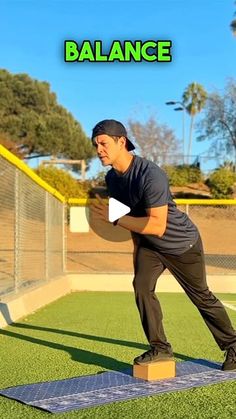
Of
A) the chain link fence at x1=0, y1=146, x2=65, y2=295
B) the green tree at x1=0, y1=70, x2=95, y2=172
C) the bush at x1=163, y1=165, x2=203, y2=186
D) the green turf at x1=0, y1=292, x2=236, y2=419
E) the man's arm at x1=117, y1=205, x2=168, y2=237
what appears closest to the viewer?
the green turf at x1=0, y1=292, x2=236, y2=419

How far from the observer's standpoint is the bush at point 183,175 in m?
37.6

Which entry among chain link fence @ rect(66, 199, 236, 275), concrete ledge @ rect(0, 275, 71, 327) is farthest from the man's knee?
chain link fence @ rect(66, 199, 236, 275)

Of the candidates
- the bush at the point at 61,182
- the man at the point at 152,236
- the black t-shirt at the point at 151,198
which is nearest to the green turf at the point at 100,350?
the man at the point at 152,236

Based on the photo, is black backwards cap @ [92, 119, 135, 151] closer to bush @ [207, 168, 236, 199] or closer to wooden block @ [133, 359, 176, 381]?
wooden block @ [133, 359, 176, 381]

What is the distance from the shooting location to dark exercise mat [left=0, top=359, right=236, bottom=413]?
3.61 m

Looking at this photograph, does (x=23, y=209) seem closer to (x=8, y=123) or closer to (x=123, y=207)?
(x=123, y=207)

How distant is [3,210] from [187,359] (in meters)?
4.39

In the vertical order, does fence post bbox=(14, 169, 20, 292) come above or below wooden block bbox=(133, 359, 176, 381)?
above

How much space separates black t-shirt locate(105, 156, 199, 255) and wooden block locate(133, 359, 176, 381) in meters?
0.81

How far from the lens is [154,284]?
4.40 meters

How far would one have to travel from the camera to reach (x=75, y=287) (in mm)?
13359

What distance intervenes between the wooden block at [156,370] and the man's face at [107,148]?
1490 mm

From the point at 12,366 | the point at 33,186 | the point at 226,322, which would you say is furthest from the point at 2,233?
the point at 226,322

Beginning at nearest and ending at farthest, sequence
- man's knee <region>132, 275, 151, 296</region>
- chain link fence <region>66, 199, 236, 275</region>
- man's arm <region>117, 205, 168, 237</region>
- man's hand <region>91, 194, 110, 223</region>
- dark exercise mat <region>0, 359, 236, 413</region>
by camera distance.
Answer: dark exercise mat <region>0, 359, 236, 413</region> → man's arm <region>117, 205, 168, 237</region> → man's hand <region>91, 194, 110, 223</region> → man's knee <region>132, 275, 151, 296</region> → chain link fence <region>66, 199, 236, 275</region>
